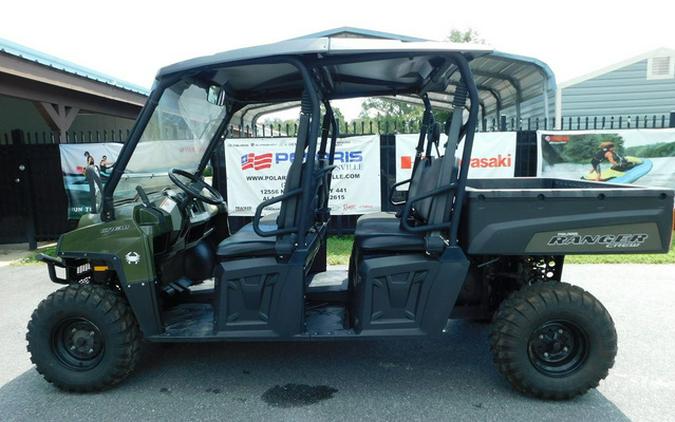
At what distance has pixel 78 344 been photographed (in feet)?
10.2

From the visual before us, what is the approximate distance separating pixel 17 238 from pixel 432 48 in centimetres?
926

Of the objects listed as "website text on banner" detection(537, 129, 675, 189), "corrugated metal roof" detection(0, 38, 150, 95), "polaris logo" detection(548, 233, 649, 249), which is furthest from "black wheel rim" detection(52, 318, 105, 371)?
"website text on banner" detection(537, 129, 675, 189)

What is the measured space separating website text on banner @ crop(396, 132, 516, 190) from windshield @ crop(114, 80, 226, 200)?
4514 millimetres

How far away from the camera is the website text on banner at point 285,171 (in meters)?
7.93

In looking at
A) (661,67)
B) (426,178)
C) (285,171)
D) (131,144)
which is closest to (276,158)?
(285,171)

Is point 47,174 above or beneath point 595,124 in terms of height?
beneath

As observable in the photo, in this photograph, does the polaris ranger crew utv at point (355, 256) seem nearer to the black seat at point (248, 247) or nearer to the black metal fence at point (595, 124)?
the black seat at point (248, 247)

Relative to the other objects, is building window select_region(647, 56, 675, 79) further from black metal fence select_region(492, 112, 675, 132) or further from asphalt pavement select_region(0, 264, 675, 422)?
asphalt pavement select_region(0, 264, 675, 422)

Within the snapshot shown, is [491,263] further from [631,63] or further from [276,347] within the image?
[631,63]

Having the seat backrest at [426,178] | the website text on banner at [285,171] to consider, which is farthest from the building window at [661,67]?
the seat backrest at [426,178]

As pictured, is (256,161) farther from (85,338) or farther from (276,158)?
(85,338)

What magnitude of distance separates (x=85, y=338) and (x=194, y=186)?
1386 mm

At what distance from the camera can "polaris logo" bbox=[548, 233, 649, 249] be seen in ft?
9.21

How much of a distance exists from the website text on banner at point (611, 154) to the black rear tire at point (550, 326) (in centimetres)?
555
